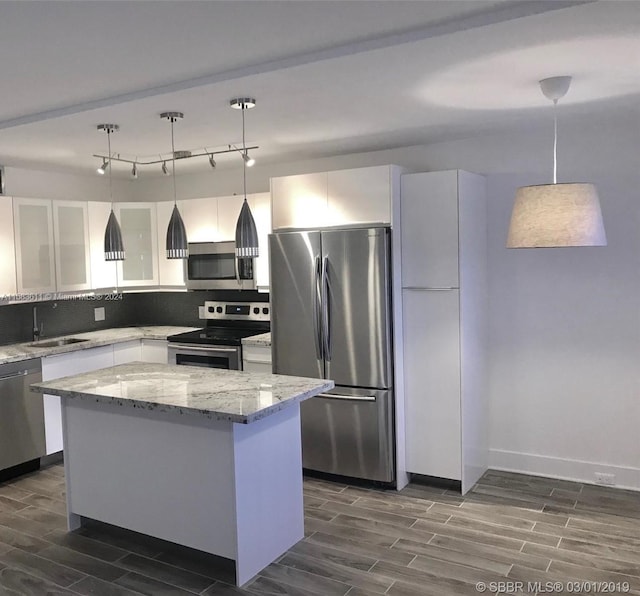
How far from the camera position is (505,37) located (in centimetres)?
235

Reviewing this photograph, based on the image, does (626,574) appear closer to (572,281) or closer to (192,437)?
(572,281)

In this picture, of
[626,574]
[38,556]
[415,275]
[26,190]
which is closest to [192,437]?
[38,556]

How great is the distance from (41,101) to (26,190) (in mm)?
2319

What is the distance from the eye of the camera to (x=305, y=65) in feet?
8.52

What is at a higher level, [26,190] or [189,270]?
[26,190]

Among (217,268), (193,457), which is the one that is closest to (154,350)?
(217,268)

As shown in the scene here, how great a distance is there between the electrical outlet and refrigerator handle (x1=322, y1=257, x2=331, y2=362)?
6.64ft

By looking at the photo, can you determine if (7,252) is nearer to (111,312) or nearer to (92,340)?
(92,340)

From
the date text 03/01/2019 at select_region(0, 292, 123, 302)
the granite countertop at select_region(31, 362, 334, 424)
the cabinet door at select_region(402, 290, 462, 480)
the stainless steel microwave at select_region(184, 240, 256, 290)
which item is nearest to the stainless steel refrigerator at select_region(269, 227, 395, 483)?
the cabinet door at select_region(402, 290, 462, 480)

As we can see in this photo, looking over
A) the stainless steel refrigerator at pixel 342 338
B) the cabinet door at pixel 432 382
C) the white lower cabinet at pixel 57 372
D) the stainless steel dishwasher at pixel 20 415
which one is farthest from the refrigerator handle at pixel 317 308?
the stainless steel dishwasher at pixel 20 415

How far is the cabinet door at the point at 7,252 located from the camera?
15.3 ft

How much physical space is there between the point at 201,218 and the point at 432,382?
2.55 m

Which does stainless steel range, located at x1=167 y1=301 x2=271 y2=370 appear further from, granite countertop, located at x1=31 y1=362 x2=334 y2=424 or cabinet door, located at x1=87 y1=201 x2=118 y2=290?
granite countertop, located at x1=31 y1=362 x2=334 y2=424

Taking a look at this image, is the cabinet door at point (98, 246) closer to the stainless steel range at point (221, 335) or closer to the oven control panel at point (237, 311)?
the stainless steel range at point (221, 335)
